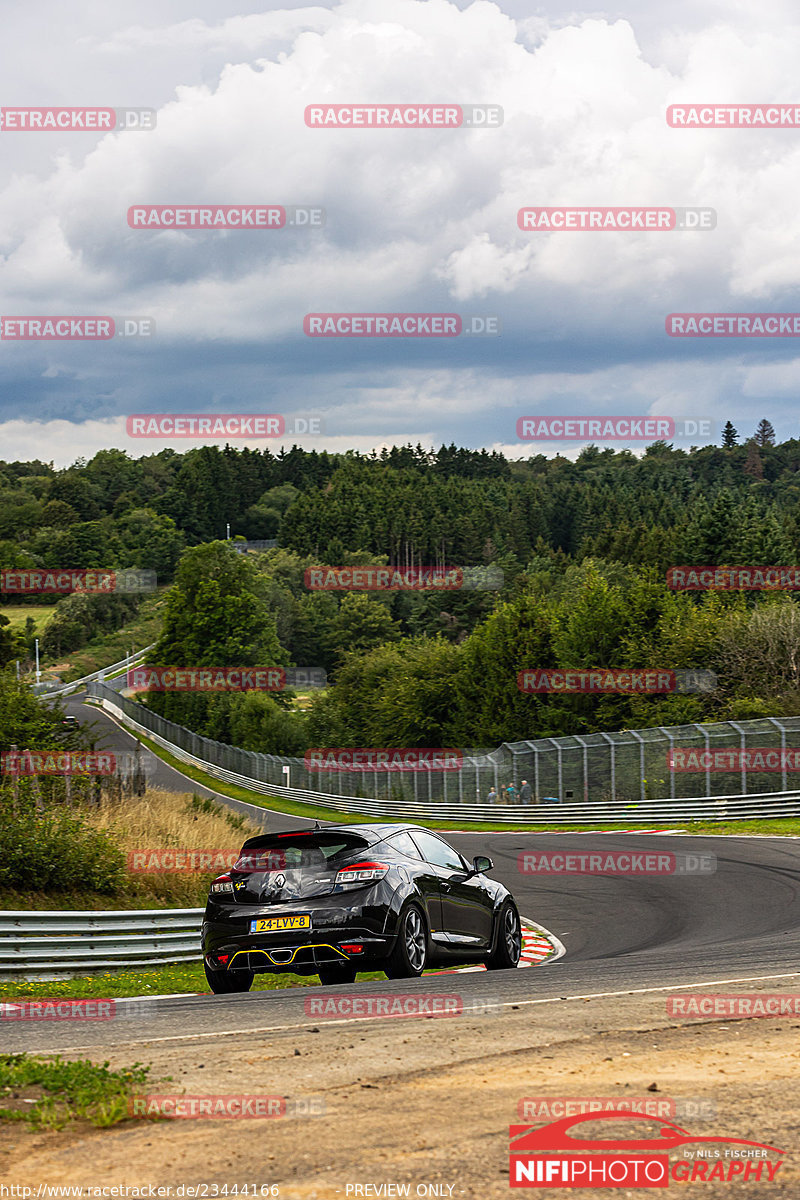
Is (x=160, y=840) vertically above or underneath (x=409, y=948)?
underneath

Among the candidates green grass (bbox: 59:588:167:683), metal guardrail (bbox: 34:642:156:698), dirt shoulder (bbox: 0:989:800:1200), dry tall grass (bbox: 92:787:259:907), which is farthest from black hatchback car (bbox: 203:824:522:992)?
green grass (bbox: 59:588:167:683)

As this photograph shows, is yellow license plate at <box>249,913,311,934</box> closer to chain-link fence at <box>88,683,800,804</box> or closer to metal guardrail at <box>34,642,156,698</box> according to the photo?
chain-link fence at <box>88,683,800,804</box>

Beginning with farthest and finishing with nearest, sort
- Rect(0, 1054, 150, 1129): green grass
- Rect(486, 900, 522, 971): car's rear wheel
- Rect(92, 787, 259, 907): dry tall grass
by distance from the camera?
Rect(92, 787, 259, 907): dry tall grass < Rect(486, 900, 522, 971): car's rear wheel < Rect(0, 1054, 150, 1129): green grass

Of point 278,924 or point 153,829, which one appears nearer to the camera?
point 278,924

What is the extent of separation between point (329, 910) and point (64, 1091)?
14.2ft

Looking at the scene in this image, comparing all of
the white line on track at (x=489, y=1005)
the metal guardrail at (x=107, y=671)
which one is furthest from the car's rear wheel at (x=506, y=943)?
the metal guardrail at (x=107, y=671)

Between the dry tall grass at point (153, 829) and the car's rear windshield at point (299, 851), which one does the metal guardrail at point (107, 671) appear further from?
the car's rear windshield at point (299, 851)

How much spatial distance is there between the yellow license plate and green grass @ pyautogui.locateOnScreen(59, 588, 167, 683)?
123377 mm

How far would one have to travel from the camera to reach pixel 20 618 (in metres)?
154

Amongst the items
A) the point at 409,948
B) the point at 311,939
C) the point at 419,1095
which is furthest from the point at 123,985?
the point at 419,1095

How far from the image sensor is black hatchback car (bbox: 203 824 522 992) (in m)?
9.71

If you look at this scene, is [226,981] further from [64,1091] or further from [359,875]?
[64,1091]

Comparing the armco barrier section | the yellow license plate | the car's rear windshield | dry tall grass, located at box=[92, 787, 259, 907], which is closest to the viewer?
the yellow license plate

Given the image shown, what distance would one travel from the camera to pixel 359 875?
987cm
